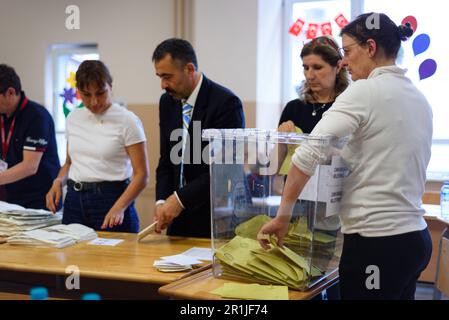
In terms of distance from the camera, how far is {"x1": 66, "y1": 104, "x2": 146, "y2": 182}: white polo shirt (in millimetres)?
2523

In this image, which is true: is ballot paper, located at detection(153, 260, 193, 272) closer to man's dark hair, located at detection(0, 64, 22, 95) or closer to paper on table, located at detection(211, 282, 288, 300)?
paper on table, located at detection(211, 282, 288, 300)

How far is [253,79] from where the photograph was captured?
4.32 meters

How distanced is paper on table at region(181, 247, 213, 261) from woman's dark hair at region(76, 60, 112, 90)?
0.93 m

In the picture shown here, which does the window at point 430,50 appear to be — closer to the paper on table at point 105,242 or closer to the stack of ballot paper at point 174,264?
the paper on table at point 105,242

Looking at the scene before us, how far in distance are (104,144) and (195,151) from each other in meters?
0.53

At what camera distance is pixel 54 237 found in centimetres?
215

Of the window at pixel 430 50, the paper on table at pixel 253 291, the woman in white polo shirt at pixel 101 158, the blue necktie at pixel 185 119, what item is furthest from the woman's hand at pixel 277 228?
the window at pixel 430 50

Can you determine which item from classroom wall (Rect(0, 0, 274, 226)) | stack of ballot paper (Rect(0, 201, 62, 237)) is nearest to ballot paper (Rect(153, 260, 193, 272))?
stack of ballot paper (Rect(0, 201, 62, 237))

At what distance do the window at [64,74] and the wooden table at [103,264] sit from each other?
2950 millimetres

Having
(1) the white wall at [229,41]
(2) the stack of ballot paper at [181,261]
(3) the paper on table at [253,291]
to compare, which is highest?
(1) the white wall at [229,41]

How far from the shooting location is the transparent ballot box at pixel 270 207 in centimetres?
147

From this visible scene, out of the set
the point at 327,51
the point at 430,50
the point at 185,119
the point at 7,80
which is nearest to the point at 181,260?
the point at 185,119

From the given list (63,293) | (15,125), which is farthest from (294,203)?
(15,125)

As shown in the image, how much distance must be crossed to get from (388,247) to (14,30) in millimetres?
4604
